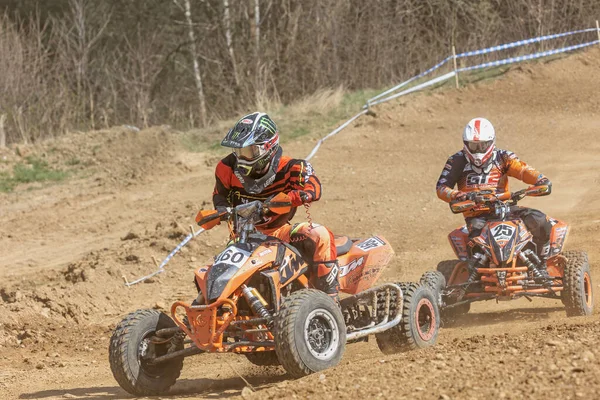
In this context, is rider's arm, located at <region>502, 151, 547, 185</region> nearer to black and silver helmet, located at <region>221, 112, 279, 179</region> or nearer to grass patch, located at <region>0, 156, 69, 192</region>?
black and silver helmet, located at <region>221, 112, 279, 179</region>

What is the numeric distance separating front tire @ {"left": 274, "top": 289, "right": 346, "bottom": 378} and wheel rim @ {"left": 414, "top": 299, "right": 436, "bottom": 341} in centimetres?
113

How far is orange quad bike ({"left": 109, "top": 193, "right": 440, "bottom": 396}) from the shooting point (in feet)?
21.2

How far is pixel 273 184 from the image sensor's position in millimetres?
7434

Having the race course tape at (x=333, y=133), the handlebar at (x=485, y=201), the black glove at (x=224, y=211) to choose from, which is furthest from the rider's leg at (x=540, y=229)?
the race course tape at (x=333, y=133)

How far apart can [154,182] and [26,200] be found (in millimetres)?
2416

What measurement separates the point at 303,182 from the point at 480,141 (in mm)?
2946

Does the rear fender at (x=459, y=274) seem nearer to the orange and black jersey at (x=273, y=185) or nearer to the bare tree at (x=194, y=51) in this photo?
the orange and black jersey at (x=273, y=185)

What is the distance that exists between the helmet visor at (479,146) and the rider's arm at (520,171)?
26 centimetres

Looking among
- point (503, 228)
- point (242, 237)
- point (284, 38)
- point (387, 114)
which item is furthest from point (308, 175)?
point (284, 38)

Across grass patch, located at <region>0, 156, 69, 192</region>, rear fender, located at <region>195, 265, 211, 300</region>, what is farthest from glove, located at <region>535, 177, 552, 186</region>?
grass patch, located at <region>0, 156, 69, 192</region>

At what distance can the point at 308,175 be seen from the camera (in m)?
7.34

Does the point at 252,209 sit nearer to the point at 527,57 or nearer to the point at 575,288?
the point at 575,288

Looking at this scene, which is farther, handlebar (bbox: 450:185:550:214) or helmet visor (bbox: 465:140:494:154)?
helmet visor (bbox: 465:140:494:154)

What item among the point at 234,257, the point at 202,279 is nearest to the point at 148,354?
the point at 202,279
